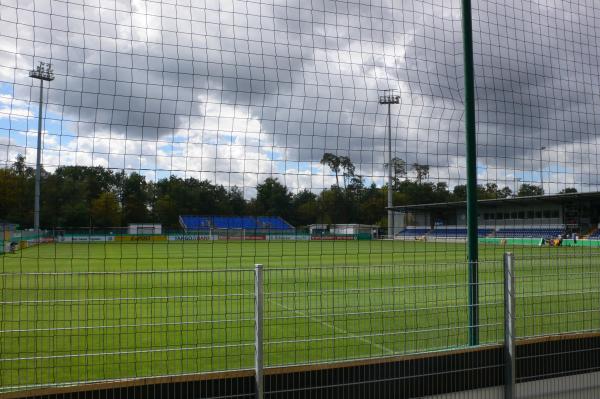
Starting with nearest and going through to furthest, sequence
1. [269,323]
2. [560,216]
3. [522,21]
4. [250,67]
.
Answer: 1. [250,67]
2. [522,21]
3. [269,323]
4. [560,216]

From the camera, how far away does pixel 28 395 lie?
13.3 feet

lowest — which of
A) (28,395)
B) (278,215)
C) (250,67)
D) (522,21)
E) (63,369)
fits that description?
(63,369)

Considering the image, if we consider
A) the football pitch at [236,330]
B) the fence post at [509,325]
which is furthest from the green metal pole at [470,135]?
the fence post at [509,325]

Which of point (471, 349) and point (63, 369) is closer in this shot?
point (471, 349)

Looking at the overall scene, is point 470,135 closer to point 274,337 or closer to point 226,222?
point 226,222

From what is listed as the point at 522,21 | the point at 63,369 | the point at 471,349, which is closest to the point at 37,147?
the point at 63,369

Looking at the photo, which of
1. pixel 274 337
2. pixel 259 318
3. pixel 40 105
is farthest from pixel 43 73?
pixel 274 337

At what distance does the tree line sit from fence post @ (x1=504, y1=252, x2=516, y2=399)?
148 cm

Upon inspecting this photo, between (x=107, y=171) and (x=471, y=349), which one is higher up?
(x=107, y=171)

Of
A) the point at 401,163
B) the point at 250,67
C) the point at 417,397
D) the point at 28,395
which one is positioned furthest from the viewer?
the point at 401,163

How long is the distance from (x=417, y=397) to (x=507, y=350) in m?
1.00

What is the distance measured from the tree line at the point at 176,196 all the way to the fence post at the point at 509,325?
1476 millimetres

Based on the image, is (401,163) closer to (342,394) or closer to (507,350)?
(507,350)

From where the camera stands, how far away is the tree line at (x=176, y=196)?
5.23m
